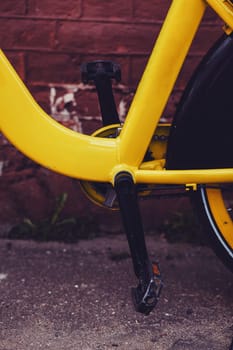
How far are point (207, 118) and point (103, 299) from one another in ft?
2.88

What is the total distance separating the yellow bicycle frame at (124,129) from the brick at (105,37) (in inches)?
38.6

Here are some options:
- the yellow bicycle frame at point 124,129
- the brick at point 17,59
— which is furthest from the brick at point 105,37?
the yellow bicycle frame at point 124,129

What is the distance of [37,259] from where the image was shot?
3014 millimetres

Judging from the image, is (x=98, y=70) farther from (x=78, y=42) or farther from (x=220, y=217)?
(x=78, y=42)

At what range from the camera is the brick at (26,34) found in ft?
10.2

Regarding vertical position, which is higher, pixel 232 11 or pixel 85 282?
pixel 232 11

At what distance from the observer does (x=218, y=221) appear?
2.26 m

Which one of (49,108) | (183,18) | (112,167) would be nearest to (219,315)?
(112,167)

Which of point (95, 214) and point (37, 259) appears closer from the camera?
point (37, 259)

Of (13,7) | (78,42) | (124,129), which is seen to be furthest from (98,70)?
(13,7)

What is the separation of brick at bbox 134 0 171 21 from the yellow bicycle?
93 centimetres

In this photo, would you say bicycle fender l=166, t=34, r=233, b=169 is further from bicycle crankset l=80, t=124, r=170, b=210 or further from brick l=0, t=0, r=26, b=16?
brick l=0, t=0, r=26, b=16

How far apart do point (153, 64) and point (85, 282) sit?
1.05 m

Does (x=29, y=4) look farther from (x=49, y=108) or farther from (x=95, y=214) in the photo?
(x=95, y=214)
